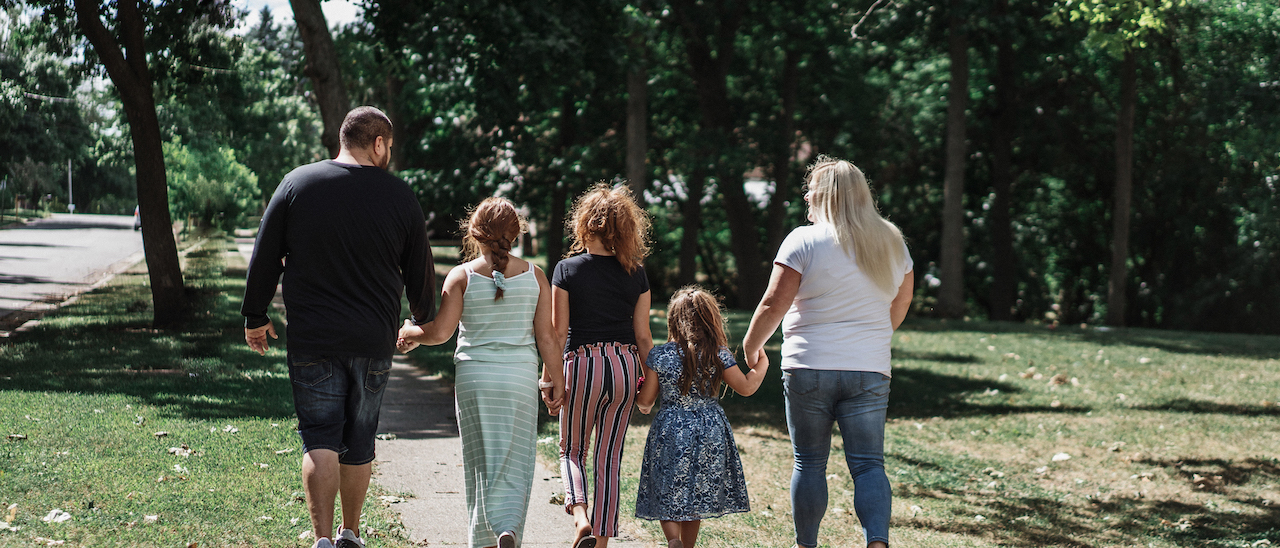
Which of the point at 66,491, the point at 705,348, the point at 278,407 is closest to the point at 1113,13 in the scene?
the point at 705,348

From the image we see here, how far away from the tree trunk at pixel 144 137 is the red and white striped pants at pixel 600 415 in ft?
31.1

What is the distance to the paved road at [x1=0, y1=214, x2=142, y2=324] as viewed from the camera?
14.6m

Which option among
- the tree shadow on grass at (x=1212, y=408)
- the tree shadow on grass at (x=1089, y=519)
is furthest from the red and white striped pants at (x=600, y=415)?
the tree shadow on grass at (x=1212, y=408)

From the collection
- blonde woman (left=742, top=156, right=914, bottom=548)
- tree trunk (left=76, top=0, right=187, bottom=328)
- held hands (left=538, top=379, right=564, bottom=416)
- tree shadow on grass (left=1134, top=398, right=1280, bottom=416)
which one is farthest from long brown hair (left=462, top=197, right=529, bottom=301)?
tree trunk (left=76, top=0, right=187, bottom=328)

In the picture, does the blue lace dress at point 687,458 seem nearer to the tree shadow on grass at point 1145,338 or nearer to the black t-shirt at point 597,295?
the black t-shirt at point 597,295

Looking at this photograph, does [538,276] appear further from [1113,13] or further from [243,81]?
[243,81]

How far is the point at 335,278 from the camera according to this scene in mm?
3926

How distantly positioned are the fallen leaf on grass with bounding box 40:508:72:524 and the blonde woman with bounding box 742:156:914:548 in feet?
11.2

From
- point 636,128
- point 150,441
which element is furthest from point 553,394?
point 636,128

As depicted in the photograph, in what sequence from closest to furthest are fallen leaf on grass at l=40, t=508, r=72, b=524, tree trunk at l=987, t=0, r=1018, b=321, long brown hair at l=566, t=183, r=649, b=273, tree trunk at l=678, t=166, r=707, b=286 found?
1. long brown hair at l=566, t=183, r=649, b=273
2. fallen leaf on grass at l=40, t=508, r=72, b=524
3. tree trunk at l=987, t=0, r=1018, b=321
4. tree trunk at l=678, t=166, r=707, b=286

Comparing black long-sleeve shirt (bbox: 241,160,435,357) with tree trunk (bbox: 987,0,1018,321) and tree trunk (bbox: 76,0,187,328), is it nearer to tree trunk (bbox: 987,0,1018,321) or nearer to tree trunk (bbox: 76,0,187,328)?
tree trunk (bbox: 76,0,187,328)

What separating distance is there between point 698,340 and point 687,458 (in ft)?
1.67

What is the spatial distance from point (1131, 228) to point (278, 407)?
21.5 metres

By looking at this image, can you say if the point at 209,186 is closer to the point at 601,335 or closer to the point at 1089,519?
the point at 601,335
